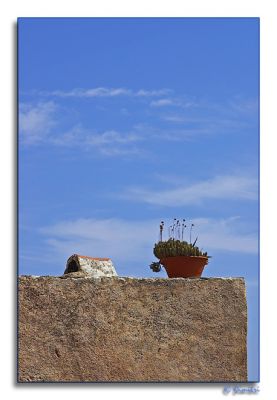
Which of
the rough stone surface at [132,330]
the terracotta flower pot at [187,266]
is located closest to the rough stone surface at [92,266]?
the rough stone surface at [132,330]

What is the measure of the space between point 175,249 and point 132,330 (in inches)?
30.0

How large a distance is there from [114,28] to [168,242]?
171 centimetres

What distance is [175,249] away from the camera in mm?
10016

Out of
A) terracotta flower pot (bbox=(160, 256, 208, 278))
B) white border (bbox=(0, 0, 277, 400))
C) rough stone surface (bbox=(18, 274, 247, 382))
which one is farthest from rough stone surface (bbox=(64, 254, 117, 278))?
white border (bbox=(0, 0, 277, 400))

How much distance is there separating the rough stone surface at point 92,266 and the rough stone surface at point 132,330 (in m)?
0.22

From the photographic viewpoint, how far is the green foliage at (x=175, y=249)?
393 inches

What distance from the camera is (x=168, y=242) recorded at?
10031mm

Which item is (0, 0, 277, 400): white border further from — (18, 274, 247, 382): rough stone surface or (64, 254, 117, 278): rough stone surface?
(64, 254, 117, 278): rough stone surface
